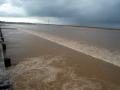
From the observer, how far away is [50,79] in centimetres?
853

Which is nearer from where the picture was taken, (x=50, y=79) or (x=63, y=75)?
(x=50, y=79)

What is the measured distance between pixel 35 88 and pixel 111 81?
4.38 meters

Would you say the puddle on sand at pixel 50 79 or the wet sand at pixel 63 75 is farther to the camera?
the wet sand at pixel 63 75

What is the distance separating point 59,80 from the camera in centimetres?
845

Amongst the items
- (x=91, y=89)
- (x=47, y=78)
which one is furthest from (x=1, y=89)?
(x=91, y=89)

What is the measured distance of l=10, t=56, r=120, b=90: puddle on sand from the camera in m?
A: 7.66

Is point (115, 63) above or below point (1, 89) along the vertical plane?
below

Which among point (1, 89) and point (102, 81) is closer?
point (1, 89)

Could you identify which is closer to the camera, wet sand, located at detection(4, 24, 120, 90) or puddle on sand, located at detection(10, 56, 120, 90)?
puddle on sand, located at detection(10, 56, 120, 90)

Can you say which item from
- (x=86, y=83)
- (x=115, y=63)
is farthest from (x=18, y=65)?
(x=115, y=63)

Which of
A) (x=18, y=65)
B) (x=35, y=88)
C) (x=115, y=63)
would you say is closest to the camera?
(x=35, y=88)

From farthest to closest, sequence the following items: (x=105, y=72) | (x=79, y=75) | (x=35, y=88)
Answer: (x=105, y=72) → (x=79, y=75) → (x=35, y=88)

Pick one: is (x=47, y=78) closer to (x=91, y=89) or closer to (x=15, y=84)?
(x=15, y=84)

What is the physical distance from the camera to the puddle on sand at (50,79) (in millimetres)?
7662
